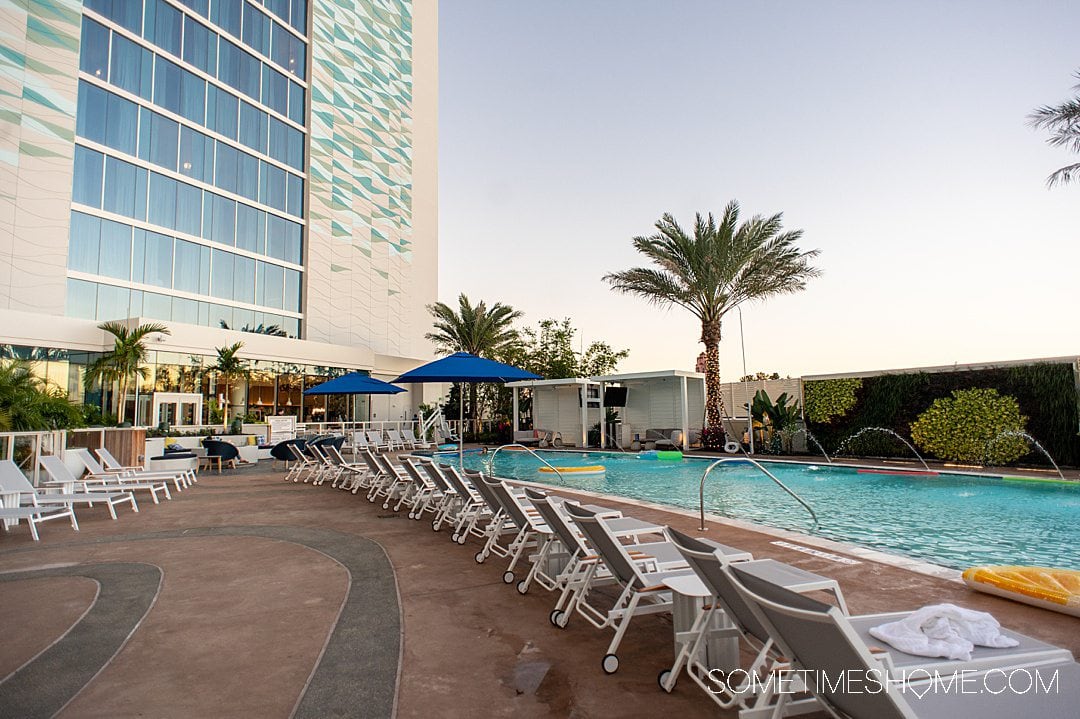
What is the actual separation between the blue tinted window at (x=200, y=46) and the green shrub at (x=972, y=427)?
102 ft

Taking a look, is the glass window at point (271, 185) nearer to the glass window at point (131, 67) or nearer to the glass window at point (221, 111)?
the glass window at point (221, 111)

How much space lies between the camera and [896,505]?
9633 millimetres

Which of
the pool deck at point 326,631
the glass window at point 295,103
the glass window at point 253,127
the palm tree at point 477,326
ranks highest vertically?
the glass window at point 295,103

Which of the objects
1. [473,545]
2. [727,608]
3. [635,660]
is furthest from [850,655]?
[473,545]

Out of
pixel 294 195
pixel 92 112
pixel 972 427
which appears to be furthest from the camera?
pixel 294 195

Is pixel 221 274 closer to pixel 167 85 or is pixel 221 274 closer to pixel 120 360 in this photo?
pixel 120 360

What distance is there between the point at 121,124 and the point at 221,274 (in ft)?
21.9

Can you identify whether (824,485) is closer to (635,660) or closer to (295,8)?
(635,660)

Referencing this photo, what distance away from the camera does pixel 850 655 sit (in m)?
1.94

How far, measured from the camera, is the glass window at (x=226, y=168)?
88.6 ft

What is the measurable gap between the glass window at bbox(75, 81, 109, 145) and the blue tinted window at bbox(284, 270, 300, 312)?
9168 mm

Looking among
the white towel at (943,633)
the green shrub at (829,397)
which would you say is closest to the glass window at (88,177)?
the green shrub at (829,397)

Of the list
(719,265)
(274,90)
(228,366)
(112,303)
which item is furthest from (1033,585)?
(274,90)

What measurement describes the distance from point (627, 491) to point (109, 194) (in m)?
23.0
